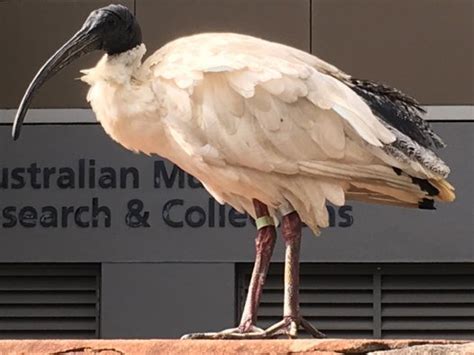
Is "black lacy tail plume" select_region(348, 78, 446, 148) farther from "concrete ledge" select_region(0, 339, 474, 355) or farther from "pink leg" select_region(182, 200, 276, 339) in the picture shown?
"concrete ledge" select_region(0, 339, 474, 355)

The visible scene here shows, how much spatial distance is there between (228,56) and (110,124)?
503mm

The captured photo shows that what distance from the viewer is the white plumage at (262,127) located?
6.43m

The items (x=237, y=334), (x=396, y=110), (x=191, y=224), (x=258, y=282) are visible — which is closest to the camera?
(x=237, y=334)

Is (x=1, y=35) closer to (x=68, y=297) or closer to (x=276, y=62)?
(x=68, y=297)

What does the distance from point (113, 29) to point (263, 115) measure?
65 cm

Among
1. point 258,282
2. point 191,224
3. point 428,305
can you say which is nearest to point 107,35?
point 258,282

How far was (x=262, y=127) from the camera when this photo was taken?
6441 millimetres

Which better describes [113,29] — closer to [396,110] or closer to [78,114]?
[396,110]

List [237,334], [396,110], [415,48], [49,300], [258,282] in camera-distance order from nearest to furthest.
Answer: [237,334], [258,282], [396,110], [415,48], [49,300]

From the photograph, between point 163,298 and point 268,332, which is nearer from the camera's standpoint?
point 268,332

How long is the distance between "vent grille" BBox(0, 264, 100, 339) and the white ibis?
6110mm

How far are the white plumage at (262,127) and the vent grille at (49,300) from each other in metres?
6.16

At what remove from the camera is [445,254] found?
12.2 metres

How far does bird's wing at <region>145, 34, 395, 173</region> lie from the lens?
21.1 ft
